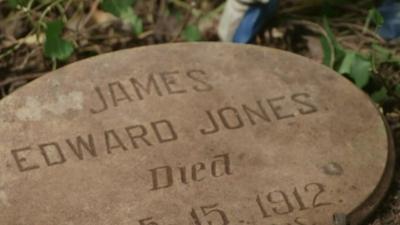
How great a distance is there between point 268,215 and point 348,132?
0.26 m

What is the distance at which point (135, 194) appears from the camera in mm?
1621

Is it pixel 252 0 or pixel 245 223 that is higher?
pixel 252 0

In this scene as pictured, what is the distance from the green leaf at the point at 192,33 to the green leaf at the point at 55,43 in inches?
11.2

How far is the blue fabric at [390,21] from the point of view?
2119mm

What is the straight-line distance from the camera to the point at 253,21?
2068mm

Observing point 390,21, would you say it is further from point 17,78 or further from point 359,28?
point 17,78

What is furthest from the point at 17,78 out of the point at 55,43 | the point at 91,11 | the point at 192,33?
the point at 192,33

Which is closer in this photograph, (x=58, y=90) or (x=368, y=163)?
(x=368, y=163)

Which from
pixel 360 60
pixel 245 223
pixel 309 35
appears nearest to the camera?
pixel 245 223

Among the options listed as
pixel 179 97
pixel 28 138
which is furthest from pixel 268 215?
pixel 28 138

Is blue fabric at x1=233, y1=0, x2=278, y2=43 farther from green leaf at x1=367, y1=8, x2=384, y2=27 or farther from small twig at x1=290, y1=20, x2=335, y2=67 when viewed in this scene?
green leaf at x1=367, y1=8, x2=384, y2=27

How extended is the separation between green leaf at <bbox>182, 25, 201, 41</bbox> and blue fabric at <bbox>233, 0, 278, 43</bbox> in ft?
0.27

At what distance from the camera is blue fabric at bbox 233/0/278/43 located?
2.06 metres

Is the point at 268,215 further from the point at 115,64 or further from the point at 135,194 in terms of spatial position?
the point at 115,64
